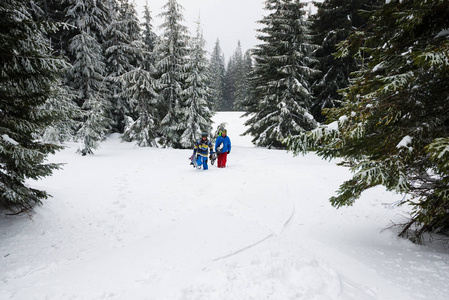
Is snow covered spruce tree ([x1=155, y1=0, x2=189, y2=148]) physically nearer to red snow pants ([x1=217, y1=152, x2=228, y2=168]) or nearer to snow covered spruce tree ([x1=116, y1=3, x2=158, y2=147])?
snow covered spruce tree ([x1=116, y1=3, x2=158, y2=147])

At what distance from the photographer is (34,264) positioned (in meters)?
3.80

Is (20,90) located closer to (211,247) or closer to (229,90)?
(211,247)

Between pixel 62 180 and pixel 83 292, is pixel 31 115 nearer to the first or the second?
pixel 83 292

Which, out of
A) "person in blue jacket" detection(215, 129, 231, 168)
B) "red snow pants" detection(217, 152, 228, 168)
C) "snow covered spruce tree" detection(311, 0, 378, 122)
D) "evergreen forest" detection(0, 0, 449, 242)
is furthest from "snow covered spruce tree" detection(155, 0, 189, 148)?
"snow covered spruce tree" detection(311, 0, 378, 122)

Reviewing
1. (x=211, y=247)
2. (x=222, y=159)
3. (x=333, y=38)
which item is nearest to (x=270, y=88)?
(x=333, y=38)

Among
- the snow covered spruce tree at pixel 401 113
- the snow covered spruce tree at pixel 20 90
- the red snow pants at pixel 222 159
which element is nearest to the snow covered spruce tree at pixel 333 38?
the red snow pants at pixel 222 159

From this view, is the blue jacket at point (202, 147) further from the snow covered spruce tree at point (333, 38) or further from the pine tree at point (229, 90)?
the pine tree at point (229, 90)

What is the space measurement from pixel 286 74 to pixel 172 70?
9.13 meters

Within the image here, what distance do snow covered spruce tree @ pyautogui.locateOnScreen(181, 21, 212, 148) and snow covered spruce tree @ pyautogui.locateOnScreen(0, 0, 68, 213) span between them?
12495 mm

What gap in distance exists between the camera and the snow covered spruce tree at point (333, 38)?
15635mm

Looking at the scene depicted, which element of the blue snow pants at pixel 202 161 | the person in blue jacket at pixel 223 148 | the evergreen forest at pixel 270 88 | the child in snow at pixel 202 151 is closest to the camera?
the evergreen forest at pixel 270 88

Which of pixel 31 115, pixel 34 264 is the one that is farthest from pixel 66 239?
pixel 31 115

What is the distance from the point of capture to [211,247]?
430cm

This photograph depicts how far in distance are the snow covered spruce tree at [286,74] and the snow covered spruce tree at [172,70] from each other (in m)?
6.35
